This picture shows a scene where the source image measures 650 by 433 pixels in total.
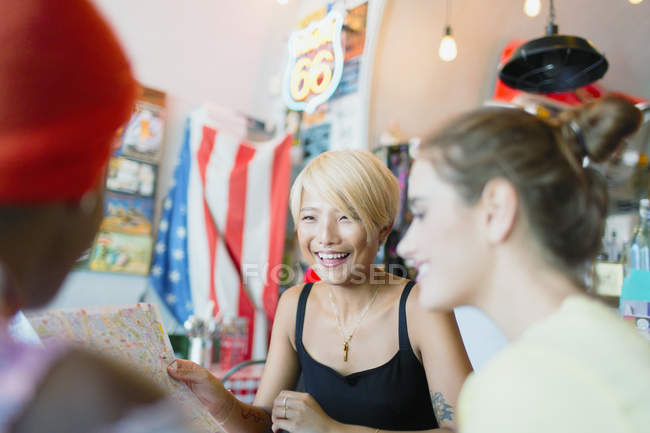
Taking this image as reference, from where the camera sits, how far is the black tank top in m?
1.47

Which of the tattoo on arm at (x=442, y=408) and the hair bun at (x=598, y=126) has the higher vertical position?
the hair bun at (x=598, y=126)

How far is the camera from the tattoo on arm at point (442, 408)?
1.33m

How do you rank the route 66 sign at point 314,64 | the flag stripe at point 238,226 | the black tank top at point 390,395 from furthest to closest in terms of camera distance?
the flag stripe at point 238,226 → the route 66 sign at point 314,64 → the black tank top at point 390,395

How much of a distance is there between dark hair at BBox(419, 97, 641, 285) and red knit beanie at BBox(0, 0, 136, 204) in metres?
0.58

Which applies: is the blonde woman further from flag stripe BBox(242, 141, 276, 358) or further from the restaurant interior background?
the restaurant interior background

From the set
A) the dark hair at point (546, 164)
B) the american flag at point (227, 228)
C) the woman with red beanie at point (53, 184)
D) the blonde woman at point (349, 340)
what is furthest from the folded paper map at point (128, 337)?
the american flag at point (227, 228)

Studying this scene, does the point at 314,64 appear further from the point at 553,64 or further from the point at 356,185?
the point at 356,185

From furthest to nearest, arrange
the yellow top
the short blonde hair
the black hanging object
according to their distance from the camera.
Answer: the black hanging object → the short blonde hair → the yellow top

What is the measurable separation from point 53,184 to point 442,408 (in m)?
1.16

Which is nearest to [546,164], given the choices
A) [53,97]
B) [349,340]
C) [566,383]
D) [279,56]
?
[566,383]

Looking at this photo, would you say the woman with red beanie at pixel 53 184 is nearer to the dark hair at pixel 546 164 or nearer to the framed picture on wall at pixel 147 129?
the dark hair at pixel 546 164

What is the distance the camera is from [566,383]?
0.64m

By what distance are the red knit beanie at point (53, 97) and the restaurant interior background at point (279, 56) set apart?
3.19 metres

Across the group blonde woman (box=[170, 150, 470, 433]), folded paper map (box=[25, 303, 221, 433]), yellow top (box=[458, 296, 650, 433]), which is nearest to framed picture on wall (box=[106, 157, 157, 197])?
blonde woman (box=[170, 150, 470, 433])
